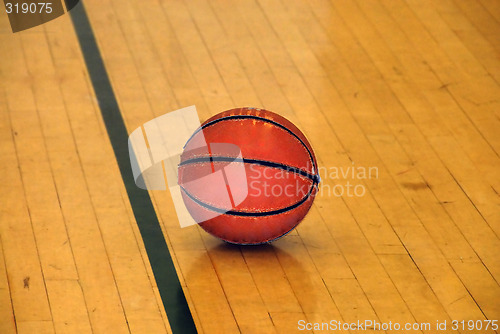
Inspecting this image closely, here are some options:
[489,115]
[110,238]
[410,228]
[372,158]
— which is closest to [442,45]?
[489,115]

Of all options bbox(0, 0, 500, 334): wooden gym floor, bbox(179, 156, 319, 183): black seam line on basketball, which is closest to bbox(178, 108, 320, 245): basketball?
bbox(179, 156, 319, 183): black seam line on basketball

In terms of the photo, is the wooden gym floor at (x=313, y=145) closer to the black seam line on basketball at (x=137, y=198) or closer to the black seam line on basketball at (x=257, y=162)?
the black seam line on basketball at (x=137, y=198)

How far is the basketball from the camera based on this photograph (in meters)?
3.25

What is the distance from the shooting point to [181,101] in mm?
4391

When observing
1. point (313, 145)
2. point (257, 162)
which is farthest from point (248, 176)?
point (313, 145)

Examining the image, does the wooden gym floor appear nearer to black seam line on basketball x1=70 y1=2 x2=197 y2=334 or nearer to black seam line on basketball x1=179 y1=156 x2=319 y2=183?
black seam line on basketball x1=70 y1=2 x2=197 y2=334

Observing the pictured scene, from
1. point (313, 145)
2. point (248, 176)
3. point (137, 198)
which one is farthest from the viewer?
point (313, 145)

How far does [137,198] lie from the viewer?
3.77 m

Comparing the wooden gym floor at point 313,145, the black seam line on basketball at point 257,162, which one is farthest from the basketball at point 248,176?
the wooden gym floor at point 313,145

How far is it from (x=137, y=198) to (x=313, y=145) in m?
1.06

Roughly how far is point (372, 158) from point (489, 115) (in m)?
0.90

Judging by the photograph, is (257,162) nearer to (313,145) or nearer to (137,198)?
(137,198)

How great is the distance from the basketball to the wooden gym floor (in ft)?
0.88

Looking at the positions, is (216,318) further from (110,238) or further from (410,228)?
(410,228)
